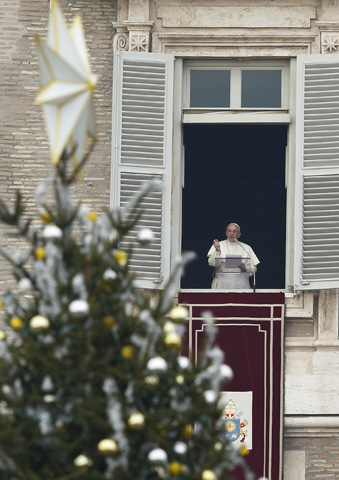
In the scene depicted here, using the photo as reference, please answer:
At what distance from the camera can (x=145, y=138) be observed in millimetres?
14922

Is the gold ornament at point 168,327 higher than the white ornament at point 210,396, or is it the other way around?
the gold ornament at point 168,327

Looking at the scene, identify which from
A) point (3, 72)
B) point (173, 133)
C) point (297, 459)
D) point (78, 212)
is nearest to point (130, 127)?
point (173, 133)

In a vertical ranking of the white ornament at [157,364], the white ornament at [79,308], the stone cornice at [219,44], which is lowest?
the white ornament at [157,364]

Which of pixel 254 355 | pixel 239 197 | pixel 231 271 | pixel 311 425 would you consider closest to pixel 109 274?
pixel 254 355

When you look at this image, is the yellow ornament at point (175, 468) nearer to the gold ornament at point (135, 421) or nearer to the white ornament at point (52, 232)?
the gold ornament at point (135, 421)

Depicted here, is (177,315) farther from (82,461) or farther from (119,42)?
(119,42)

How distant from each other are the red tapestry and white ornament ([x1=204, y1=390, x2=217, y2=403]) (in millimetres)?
5448

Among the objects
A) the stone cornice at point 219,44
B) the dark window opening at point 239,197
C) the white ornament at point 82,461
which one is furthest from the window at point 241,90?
the white ornament at point 82,461

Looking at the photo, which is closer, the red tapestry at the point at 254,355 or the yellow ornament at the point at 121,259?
the yellow ornament at the point at 121,259

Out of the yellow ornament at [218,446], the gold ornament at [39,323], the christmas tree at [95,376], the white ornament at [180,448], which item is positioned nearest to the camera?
the christmas tree at [95,376]

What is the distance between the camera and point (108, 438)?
8484 millimetres

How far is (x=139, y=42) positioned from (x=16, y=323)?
6.70 meters

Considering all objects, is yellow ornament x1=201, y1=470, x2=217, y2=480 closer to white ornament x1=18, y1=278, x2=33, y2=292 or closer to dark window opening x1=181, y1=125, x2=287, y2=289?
white ornament x1=18, y1=278, x2=33, y2=292

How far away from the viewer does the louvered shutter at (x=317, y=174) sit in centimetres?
1466
